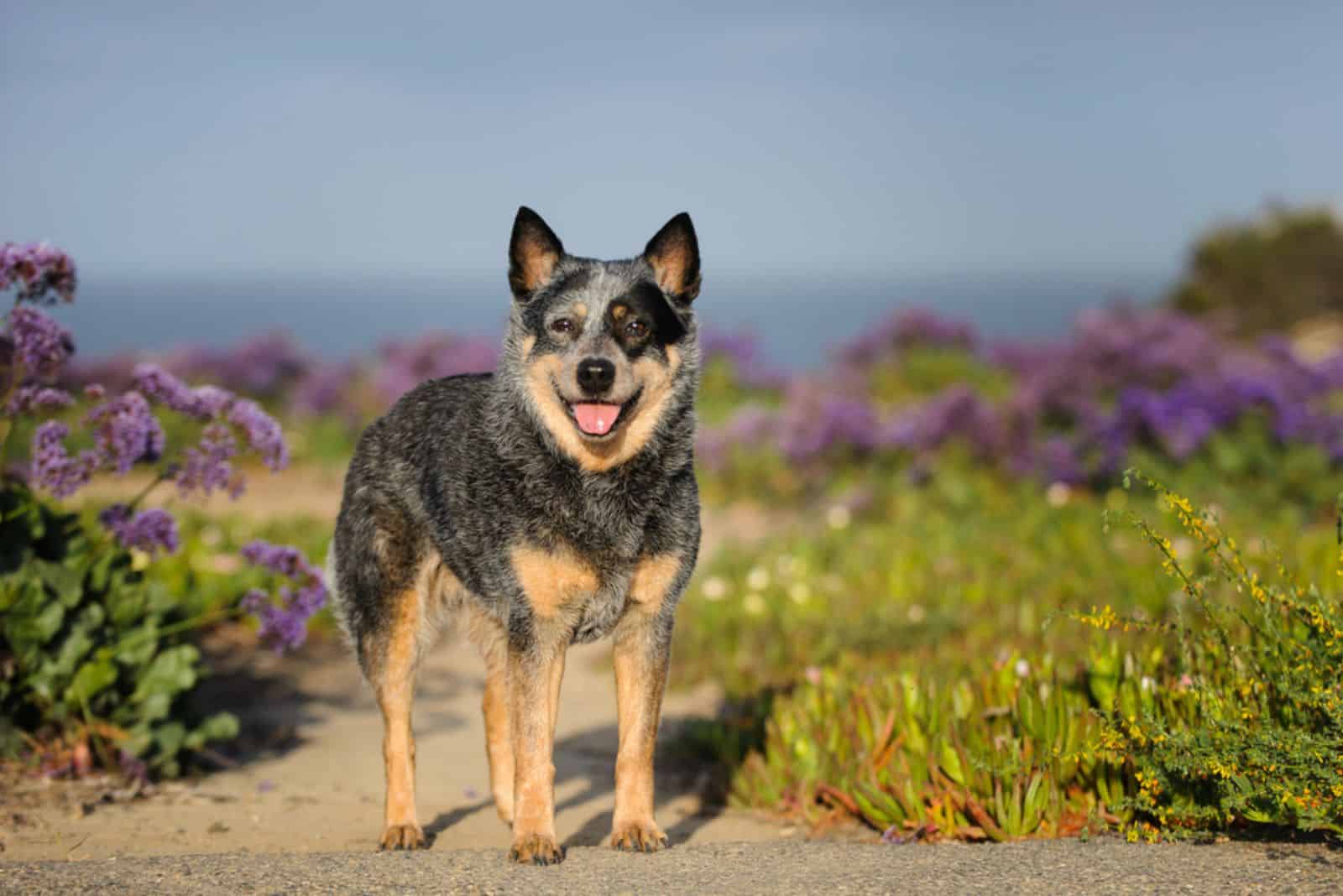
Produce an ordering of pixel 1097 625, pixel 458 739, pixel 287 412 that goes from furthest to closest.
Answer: pixel 287 412, pixel 458 739, pixel 1097 625

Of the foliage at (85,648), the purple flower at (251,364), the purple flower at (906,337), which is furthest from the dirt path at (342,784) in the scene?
the purple flower at (906,337)

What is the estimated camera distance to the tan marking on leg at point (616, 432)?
4.86 metres

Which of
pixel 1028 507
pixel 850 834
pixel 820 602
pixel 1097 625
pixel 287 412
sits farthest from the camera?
pixel 287 412

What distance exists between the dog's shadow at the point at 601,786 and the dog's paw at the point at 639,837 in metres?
0.64

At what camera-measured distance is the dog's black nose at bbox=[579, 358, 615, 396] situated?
4.61 metres

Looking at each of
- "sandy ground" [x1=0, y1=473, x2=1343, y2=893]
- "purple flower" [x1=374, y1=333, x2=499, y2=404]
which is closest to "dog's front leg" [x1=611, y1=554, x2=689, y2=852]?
"sandy ground" [x1=0, y1=473, x2=1343, y2=893]

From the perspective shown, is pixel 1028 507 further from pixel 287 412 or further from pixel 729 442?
pixel 287 412

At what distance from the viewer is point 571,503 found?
15.9ft

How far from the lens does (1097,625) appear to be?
4664 millimetres

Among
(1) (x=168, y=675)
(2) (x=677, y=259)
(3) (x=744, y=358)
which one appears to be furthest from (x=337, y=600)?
(3) (x=744, y=358)

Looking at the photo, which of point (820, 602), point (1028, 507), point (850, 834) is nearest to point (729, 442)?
point (1028, 507)

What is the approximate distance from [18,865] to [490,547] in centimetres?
178

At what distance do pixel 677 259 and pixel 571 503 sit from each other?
3.07 ft

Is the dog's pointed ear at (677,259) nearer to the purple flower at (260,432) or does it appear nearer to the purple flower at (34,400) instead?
the purple flower at (260,432)
